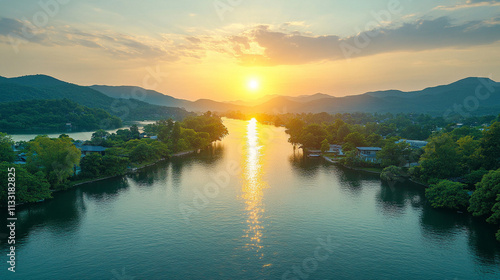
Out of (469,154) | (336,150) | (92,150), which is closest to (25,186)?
(92,150)

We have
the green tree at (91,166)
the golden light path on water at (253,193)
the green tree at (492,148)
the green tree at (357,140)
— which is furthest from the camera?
the green tree at (357,140)

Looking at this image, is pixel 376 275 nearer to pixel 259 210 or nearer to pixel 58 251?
pixel 259 210

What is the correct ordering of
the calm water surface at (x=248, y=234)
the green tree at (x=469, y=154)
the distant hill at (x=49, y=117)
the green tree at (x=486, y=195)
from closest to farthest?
the calm water surface at (x=248, y=234) < the green tree at (x=486, y=195) < the green tree at (x=469, y=154) < the distant hill at (x=49, y=117)

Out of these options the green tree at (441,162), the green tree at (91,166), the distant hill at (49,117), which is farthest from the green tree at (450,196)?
the distant hill at (49,117)

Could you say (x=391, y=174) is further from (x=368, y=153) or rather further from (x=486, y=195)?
(x=486, y=195)

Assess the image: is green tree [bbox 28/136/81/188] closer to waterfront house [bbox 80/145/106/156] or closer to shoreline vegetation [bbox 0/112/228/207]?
shoreline vegetation [bbox 0/112/228/207]

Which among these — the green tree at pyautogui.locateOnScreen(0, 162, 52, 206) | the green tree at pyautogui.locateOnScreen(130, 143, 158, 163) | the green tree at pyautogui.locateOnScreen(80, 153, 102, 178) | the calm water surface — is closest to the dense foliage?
the calm water surface

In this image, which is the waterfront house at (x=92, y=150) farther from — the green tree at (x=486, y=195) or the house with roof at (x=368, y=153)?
the green tree at (x=486, y=195)
